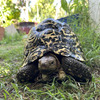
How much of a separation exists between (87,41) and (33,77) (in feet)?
4.38

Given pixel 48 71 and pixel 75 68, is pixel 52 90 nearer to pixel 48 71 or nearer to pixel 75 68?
pixel 48 71

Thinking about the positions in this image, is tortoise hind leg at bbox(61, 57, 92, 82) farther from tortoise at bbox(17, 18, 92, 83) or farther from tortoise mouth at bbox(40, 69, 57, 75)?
tortoise mouth at bbox(40, 69, 57, 75)

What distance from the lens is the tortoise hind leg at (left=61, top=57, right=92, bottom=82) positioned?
1218mm

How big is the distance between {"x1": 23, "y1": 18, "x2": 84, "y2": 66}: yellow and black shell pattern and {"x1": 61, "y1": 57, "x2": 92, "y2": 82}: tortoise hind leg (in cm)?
7

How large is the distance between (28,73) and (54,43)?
15.3 inches

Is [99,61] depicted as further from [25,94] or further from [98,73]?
[25,94]

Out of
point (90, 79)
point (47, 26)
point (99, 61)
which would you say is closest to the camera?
point (90, 79)

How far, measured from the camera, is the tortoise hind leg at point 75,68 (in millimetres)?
1218

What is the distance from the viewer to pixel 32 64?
133cm

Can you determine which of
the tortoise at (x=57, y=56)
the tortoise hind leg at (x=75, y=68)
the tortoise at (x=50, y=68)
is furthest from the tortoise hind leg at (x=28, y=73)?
the tortoise hind leg at (x=75, y=68)

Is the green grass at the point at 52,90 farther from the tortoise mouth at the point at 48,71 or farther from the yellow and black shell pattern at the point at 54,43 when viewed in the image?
the yellow and black shell pattern at the point at 54,43

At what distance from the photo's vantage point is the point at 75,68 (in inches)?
48.2

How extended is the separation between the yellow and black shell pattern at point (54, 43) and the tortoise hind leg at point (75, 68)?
0.07 m

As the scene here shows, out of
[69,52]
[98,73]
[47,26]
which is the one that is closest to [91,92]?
[69,52]
